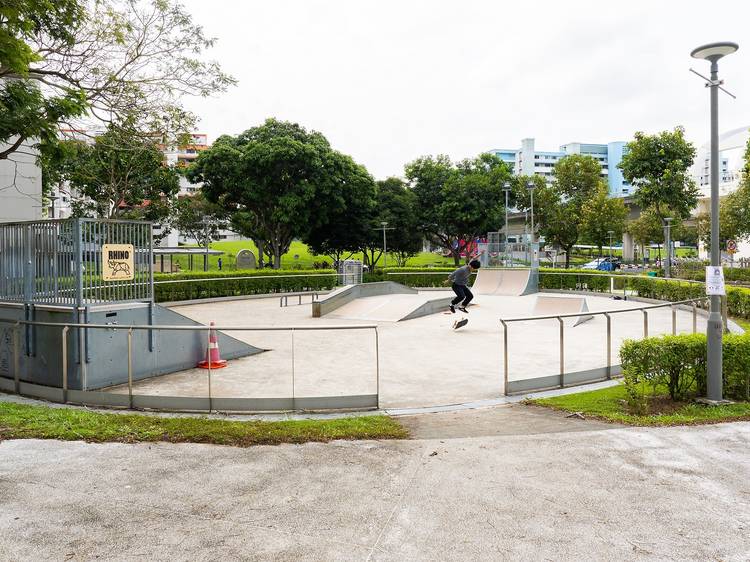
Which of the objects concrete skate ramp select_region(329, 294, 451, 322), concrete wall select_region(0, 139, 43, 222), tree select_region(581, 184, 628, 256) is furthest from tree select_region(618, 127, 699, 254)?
concrete wall select_region(0, 139, 43, 222)

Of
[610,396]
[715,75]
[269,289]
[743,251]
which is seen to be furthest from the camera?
[743,251]

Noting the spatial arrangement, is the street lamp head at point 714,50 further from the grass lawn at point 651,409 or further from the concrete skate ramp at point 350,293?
the concrete skate ramp at point 350,293

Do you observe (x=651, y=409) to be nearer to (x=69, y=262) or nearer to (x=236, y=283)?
Answer: (x=69, y=262)

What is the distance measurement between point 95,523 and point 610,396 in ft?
21.4

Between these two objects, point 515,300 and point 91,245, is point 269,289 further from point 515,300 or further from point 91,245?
point 91,245

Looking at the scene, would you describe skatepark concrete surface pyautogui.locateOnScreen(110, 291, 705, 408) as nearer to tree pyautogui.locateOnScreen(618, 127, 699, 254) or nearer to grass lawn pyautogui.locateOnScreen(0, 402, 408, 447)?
grass lawn pyautogui.locateOnScreen(0, 402, 408, 447)

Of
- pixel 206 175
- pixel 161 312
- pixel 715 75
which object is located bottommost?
pixel 161 312

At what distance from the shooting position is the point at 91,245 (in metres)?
8.26

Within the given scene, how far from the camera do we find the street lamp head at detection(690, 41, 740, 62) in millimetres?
6875

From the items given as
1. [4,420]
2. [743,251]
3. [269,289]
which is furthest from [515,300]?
[743,251]

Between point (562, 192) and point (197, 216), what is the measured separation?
38.1 m

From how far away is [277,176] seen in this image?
112 feet

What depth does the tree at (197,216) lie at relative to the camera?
185 ft

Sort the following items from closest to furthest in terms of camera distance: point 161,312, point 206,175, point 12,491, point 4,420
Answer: point 12,491
point 4,420
point 161,312
point 206,175
